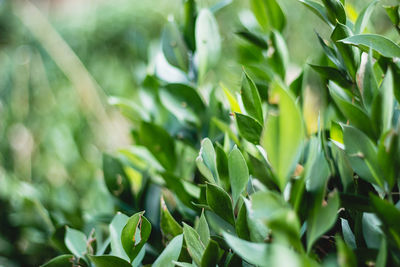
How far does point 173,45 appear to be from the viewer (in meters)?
0.43

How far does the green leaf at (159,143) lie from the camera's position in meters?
0.41

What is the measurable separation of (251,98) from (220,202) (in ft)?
0.26

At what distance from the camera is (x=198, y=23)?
387mm

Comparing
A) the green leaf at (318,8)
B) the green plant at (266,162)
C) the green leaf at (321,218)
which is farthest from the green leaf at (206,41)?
the green leaf at (321,218)

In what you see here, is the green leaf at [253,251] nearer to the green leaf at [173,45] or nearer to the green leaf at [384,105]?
the green leaf at [384,105]

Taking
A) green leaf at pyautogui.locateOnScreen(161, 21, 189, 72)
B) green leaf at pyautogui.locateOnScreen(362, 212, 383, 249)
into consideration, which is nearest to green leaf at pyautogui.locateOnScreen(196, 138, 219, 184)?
green leaf at pyautogui.locateOnScreen(362, 212, 383, 249)

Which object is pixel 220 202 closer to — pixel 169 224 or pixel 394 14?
pixel 169 224

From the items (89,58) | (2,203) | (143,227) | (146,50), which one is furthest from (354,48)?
(89,58)

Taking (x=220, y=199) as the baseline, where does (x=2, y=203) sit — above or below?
below

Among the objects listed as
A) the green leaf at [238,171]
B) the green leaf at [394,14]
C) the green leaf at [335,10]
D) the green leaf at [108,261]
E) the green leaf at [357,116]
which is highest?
the green leaf at [335,10]

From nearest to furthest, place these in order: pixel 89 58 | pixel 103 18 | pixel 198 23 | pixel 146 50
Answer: pixel 198 23 → pixel 146 50 → pixel 89 58 → pixel 103 18

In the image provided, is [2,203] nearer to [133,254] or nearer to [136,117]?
[136,117]

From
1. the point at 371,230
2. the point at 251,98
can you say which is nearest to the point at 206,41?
the point at 251,98

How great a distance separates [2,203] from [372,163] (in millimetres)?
581
